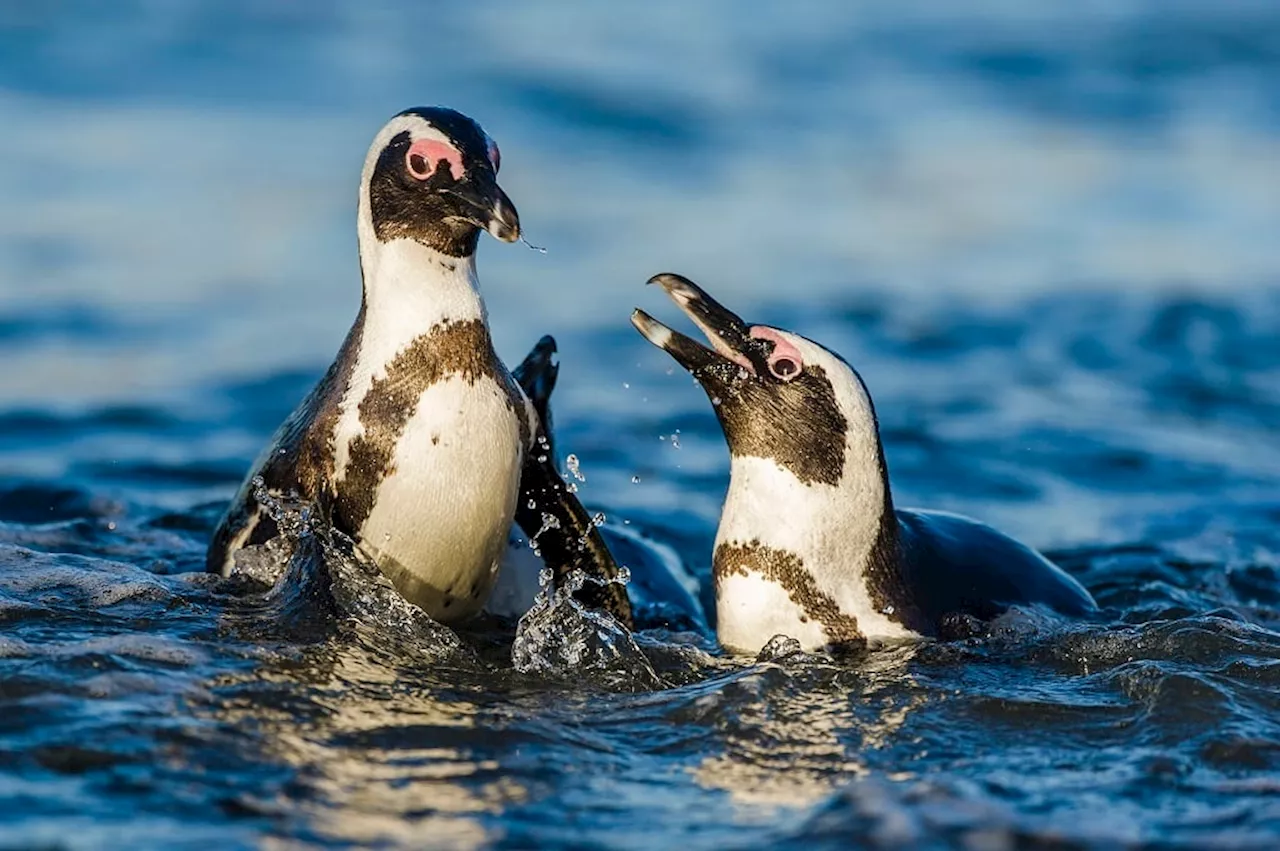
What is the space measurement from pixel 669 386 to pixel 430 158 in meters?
5.51

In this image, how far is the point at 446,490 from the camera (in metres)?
6.22

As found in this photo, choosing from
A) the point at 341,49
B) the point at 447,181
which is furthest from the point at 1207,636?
the point at 341,49

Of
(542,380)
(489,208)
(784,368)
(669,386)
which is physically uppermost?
(669,386)

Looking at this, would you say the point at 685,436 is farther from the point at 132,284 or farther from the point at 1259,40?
the point at 1259,40

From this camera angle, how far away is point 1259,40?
2009 centimetres

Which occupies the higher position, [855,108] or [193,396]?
[855,108]

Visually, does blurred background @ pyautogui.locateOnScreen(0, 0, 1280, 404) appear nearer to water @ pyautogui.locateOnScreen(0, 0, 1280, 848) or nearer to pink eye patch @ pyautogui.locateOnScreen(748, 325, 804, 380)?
water @ pyautogui.locateOnScreen(0, 0, 1280, 848)

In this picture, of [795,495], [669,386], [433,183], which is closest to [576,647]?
[795,495]

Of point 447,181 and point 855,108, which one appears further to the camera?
point 855,108

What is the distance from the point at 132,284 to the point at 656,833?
8.73 metres

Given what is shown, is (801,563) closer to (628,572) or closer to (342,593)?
(628,572)

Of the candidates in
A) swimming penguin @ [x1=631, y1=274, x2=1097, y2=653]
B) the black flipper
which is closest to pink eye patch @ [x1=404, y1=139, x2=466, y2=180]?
swimming penguin @ [x1=631, y1=274, x2=1097, y2=653]

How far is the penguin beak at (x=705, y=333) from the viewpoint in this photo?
6297 millimetres

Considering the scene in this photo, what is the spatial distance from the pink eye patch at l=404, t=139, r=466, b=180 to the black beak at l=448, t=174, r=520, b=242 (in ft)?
0.23
